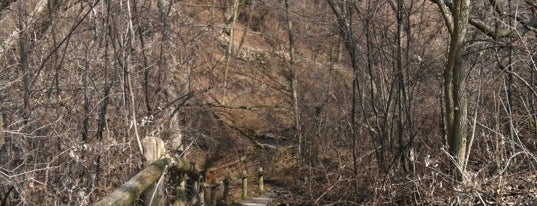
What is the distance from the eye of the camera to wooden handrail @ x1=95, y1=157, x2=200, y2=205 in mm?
4324

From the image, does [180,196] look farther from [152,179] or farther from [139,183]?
[139,183]

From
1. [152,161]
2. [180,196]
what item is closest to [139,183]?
[152,161]

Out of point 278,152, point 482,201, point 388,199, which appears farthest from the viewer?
point 278,152

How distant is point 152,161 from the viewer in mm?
6191

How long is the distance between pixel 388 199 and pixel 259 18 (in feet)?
62.1

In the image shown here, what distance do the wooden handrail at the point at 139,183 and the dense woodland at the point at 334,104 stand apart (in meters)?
0.39

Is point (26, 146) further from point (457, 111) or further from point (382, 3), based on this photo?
point (382, 3)

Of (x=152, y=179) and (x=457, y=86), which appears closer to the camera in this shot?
(x=152, y=179)

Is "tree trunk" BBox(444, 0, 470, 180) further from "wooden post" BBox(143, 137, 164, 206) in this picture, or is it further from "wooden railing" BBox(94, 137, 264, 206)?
"wooden post" BBox(143, 137, 164, 206)

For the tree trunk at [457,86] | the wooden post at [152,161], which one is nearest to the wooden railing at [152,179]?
the wooden post at [152,161]

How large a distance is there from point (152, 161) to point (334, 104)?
391 inches

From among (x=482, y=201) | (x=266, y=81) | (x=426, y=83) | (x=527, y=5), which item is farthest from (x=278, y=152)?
(x=482, y=201)

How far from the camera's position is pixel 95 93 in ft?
28.6

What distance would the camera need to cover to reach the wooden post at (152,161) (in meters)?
5.73
